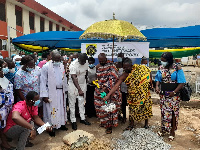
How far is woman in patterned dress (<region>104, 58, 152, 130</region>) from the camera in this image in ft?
12.2

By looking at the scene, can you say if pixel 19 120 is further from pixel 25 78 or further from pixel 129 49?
pixel 129 49

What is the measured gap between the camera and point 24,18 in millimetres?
15383

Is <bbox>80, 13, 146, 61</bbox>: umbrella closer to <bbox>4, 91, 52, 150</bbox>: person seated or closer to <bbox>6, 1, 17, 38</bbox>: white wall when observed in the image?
<bbox>4, 91, 52, 150</bbox>: person seated

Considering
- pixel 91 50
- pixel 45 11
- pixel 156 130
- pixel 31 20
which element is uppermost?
pixel 45 11

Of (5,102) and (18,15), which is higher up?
(18,15)

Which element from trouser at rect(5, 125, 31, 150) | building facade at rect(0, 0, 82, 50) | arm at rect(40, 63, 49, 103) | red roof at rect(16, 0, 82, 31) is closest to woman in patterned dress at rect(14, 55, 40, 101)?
arm at rect(40, 63, 49, 103)

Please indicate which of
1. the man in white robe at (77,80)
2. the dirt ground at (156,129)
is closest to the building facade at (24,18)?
the man in white robe at (77,80)

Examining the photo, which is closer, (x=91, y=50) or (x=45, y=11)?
(x=91, y=50)

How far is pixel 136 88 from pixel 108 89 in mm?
590

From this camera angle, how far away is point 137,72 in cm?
377

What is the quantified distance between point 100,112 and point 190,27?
466cm

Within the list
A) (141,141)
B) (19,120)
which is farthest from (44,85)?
(141,141)

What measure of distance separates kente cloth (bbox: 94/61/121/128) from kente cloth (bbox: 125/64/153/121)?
0.92 feet

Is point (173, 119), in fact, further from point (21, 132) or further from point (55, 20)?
point (55, 20)
